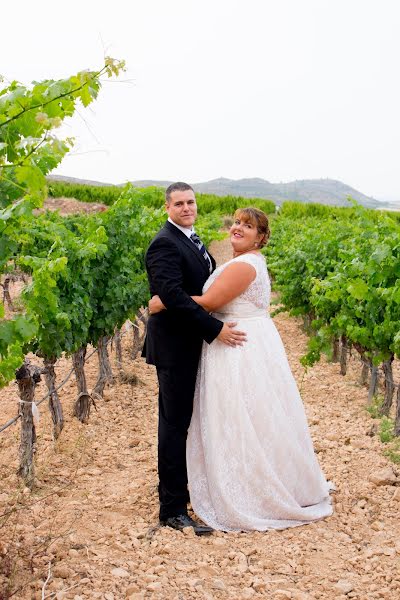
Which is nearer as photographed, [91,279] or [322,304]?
[91,279]

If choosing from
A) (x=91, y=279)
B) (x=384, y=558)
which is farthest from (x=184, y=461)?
(x=91, y=279)

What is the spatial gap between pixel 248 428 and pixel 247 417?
2.5 inches

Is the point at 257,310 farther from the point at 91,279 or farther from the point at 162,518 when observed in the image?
the point at 91,279

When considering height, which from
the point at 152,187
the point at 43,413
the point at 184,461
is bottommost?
the point at 43,413

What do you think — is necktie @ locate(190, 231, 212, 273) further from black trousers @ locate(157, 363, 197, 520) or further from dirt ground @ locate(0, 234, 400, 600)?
dirt ground @ locate(0, 234, 400, 600)

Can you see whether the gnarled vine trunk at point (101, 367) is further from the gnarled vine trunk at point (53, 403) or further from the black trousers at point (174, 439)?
the black trousers at point (174, 439)

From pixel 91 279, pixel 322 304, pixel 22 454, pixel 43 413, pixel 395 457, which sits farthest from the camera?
pixel 322 304

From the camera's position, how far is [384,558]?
3.77m

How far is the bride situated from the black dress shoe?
2.1 inches

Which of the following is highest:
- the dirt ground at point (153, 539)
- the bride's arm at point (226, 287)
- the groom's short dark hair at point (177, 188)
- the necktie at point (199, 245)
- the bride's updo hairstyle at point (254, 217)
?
the groom's short dark hair at point (177, 188)

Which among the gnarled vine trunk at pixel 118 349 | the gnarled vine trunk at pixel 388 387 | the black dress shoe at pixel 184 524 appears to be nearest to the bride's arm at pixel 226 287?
the black dress shoe at pixel 184 524

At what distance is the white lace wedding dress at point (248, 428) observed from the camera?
406 cm

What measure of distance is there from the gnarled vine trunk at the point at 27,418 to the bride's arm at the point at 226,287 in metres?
1.53

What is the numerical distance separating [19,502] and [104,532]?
79cm
